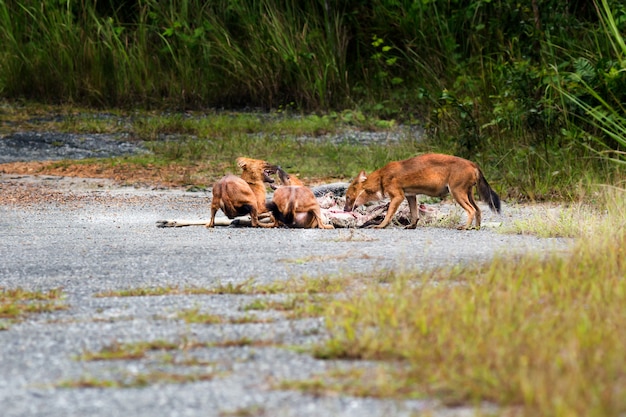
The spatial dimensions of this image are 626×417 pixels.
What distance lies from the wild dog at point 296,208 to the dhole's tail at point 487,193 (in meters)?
1.31

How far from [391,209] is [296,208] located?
81 centimetres

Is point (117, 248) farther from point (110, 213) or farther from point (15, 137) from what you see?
point (15, 137)

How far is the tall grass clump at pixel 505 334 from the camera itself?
13.1 feet

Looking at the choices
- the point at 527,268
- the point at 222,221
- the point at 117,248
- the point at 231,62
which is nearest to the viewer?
the point at 527,268

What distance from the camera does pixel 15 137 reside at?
16422 millimetres

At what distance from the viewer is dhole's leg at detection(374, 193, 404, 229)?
31.3 feet

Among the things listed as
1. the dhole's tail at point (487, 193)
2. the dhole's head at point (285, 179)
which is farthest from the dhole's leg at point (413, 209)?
the dhole's head at point (285, 179)

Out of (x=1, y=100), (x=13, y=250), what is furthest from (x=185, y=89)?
(x=13, y=250)

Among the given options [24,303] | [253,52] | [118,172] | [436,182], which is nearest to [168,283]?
[24,303]

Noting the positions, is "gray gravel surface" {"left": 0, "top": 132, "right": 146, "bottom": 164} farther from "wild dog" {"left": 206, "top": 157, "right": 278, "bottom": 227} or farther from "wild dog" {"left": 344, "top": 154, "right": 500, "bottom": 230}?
"wild dog" {"left": 344, "top": 154, "right": 500, "bottom": 230}

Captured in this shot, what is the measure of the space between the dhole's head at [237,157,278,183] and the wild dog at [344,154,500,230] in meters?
1.06

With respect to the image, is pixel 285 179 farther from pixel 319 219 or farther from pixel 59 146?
pixel 59 146

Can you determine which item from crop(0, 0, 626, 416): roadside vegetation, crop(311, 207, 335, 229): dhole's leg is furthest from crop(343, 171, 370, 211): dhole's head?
crop(0, 0, 626, 416): roadside vegetation

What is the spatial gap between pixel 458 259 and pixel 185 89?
1227cm
